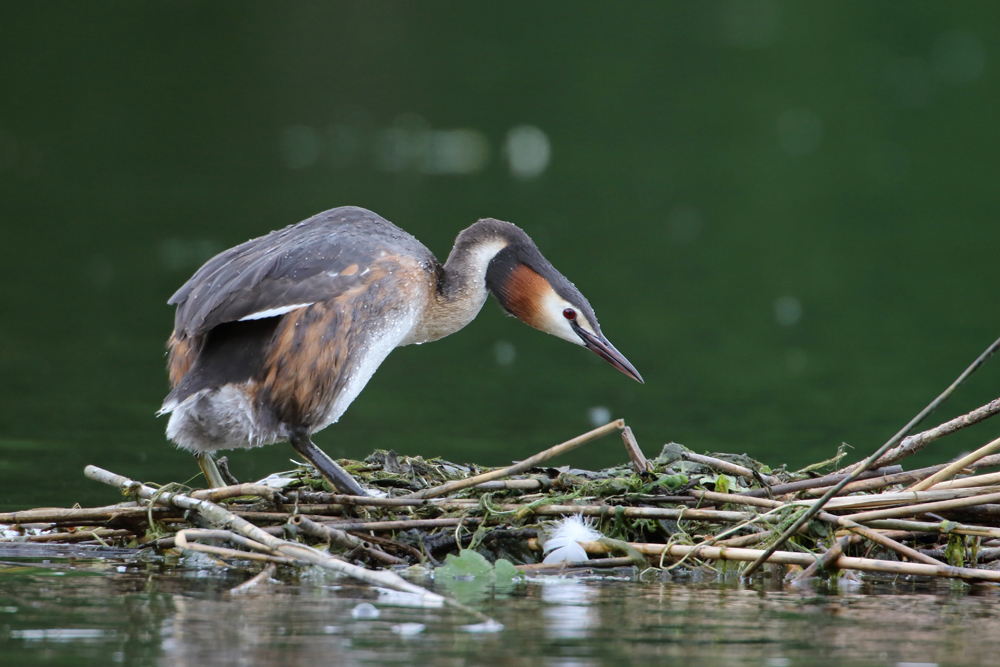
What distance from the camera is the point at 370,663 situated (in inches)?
142

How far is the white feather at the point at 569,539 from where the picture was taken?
5219 mm

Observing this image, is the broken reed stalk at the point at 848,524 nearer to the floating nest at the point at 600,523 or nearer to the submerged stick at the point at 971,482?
→ the floating nest at the point at 600,523

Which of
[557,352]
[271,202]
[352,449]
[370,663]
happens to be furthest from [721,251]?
[370,663]

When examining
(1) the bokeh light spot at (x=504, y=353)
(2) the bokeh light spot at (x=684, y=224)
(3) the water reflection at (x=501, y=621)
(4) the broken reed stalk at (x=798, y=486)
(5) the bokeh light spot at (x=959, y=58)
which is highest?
(5) the bokeh light spot at (x=959, y=58)

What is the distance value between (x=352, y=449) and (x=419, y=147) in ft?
49.9

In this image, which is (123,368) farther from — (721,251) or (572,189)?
(572,189)

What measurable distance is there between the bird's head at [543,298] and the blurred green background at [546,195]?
127cm

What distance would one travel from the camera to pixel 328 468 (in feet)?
19.6

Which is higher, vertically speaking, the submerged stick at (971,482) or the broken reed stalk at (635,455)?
the broken reed stalk at (635,455)

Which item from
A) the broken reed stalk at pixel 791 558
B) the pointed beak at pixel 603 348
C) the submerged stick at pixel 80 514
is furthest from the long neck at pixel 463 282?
the submerged stick at pixel 80 514

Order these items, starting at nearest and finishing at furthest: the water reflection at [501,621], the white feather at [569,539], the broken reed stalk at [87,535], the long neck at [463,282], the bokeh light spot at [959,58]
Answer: the water reflection at [501,621]
the white feather at [569,539]
the broken reed stalk at [87,535]
the long neck at [463,282]
the bokeh light spot at [959,58]

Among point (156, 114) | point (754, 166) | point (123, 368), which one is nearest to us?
point (123, 368)

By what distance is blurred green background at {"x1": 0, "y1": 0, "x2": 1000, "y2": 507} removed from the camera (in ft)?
31.5

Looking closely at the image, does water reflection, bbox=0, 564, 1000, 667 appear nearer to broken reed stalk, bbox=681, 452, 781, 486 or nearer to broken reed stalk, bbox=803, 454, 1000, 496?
broken reed stalk, bbox=803, 454, 1000, 496
